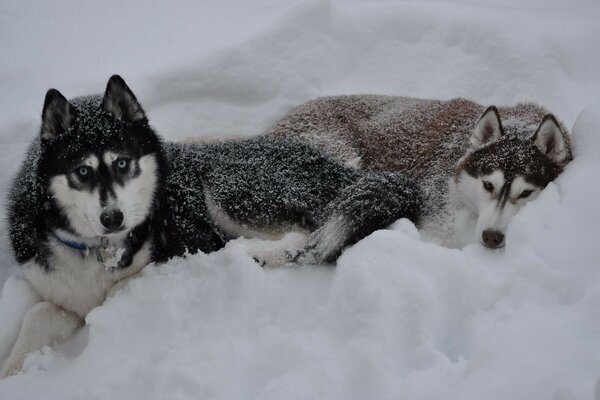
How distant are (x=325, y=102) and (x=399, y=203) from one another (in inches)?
69.7

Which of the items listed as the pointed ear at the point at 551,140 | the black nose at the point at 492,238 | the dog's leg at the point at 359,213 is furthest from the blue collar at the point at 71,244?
the pointed ear at the point at 551,140

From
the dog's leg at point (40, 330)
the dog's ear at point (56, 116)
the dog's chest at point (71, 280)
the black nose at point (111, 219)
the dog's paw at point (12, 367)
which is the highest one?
the dog's ear at point (56, 116)

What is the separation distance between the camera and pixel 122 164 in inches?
104

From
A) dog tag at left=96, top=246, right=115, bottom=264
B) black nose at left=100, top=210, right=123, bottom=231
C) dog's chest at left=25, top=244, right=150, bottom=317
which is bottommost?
dog's chest at left=25, top=244, right=150, bottom=317

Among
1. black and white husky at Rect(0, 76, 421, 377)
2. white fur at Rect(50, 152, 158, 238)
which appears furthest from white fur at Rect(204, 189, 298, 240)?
white fur at Rect(50, 152, 158, 238)

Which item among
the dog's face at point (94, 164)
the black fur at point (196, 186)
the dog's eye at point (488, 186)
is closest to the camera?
the dog's face at point (94, 164)

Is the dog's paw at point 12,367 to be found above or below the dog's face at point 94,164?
below

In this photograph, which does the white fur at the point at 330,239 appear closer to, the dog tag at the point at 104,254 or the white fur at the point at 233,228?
the white fur at the point at 233,228

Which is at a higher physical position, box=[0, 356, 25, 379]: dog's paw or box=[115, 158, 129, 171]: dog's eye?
box=[115, 158, 129, 171]: dog's eye

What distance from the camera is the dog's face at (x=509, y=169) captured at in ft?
9.58

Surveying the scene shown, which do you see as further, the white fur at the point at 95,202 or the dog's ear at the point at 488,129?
the dog's ear at the point at 488,129

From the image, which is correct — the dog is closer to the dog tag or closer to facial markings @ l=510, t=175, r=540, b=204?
facial markings @ l=510, t=175, r=540, b=204

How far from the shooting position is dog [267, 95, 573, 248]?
2982 millimetres

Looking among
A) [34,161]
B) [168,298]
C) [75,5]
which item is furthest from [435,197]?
[75,5]
